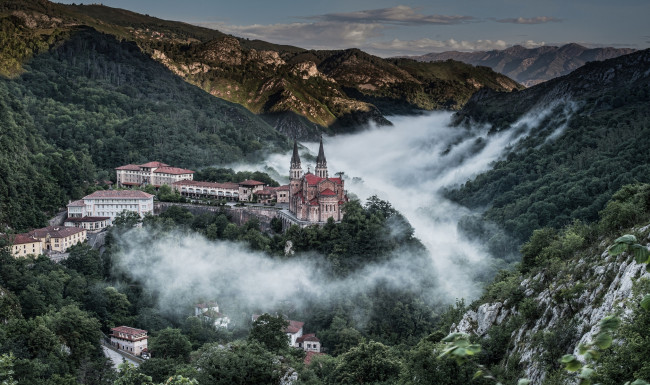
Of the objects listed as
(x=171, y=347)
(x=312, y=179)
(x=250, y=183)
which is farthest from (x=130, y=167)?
(x=171, y=347)

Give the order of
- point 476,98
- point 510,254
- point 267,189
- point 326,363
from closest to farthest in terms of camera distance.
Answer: point 326,363, point 510,254, point 267,189, point 476,98

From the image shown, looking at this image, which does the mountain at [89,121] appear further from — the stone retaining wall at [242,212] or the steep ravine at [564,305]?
the steep ravine at [564,305]

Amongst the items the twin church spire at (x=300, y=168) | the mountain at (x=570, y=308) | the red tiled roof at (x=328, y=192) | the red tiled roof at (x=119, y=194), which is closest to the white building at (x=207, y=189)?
the red tiled roof at (x=119, y=194)

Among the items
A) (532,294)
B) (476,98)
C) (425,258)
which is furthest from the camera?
(476,98)

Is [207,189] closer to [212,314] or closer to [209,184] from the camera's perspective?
[209,184]

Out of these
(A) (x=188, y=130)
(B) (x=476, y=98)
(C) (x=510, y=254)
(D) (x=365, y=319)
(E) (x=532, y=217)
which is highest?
(B) (x=476, y=98)

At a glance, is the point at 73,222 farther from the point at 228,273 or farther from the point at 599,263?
the point at 599,263

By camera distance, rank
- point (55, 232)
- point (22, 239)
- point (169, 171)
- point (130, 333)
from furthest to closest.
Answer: point (169, 171) < point (55, 232) < point (22, 239) < point (130, 333)

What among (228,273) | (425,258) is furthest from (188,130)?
(425,258)
